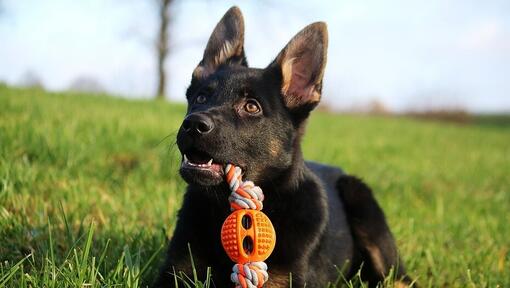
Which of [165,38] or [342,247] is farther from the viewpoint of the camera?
[165,38]

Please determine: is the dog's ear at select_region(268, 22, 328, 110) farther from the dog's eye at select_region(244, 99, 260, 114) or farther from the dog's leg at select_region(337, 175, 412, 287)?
the dog's leg at select_region(337, 175, 412, 287)

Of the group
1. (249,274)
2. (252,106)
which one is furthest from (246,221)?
(252,106)

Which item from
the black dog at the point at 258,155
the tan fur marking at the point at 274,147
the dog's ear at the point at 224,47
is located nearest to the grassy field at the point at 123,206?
the black dog at the point at 258,155

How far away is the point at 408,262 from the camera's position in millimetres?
4570

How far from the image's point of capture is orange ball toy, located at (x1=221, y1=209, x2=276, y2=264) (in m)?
2.90

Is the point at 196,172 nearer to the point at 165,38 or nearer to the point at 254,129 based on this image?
the point at 254,129

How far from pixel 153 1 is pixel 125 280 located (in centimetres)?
3281

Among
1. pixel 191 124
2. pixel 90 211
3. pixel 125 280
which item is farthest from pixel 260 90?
pixel 90 211

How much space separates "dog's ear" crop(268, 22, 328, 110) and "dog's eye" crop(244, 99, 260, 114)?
0.33m

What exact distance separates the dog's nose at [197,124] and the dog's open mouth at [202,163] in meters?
0.16

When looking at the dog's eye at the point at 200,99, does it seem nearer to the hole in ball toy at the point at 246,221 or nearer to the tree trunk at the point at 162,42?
the hole in ball toy at the point at 246,221

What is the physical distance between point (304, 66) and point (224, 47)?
706 mm

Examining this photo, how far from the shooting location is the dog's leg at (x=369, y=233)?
4383 mm

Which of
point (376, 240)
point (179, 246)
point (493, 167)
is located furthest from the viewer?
point (493, 167)
